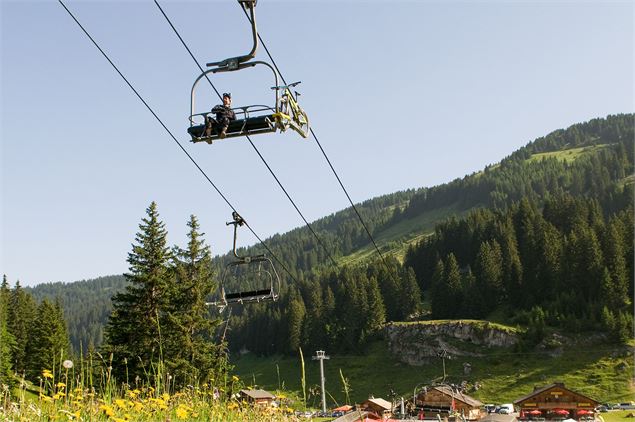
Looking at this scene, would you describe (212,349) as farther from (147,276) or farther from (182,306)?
(147,276)

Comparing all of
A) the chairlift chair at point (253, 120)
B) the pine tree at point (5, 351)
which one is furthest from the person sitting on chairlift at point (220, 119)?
the pine tree at point (5, 351)

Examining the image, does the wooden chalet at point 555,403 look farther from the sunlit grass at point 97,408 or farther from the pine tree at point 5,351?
the sunlit grass at point 97,408

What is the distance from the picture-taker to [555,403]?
216 feet

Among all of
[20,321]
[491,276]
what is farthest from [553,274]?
[20,321]

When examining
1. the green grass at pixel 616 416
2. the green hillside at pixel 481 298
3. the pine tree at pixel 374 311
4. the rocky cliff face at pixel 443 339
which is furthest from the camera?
the pine tree at pixel 374 311

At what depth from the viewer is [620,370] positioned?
85750 millimetres

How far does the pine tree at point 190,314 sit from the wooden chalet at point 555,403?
41.1m

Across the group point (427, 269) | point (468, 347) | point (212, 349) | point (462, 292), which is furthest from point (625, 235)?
point (212, 349)

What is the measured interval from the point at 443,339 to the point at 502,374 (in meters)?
16.8

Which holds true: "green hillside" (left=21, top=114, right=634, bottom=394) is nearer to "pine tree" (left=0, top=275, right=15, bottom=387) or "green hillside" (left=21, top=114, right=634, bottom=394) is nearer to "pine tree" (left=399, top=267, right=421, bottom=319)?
"pine tree" (left=399, top=267, right=421, bottom=319)

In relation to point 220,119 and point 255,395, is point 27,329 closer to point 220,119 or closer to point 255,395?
point 255,395

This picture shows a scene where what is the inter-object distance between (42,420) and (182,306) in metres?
A: 34.2

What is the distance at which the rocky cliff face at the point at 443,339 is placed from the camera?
335ft

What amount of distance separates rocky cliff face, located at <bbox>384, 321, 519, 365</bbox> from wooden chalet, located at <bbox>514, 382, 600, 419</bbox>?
109 ft
